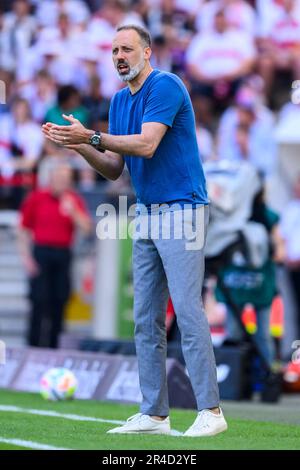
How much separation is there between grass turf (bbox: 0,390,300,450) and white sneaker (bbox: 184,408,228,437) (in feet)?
0.18

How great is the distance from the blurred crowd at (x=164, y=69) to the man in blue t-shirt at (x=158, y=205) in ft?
27.5

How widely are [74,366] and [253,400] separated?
68.9 inches

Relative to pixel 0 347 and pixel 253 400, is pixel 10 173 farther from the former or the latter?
pixel 253 400

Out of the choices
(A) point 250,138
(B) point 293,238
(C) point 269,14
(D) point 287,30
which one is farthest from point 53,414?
(C) point 269,14

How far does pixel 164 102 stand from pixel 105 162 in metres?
0.58

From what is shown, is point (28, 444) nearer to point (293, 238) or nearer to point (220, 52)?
point (293, 238)

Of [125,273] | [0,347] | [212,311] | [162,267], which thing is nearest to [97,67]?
[125,273]

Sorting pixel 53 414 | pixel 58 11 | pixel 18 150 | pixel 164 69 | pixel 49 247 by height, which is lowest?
pixel 53 414

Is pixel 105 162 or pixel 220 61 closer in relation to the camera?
pixel 105 162

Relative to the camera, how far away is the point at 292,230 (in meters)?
15.6

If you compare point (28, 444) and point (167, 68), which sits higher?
point (167, 68)

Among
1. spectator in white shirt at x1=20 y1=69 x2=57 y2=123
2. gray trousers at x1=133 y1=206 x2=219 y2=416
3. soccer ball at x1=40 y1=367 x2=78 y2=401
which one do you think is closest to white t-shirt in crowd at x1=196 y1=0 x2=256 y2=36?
spectator in white shirt at x1=20 y1=69 x2=57 y2=123

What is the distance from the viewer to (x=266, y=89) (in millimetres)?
17422

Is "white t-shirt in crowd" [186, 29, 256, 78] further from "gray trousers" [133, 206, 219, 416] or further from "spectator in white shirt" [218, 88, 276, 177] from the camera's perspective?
"gray trousers" [133, 206, 219, 416]
